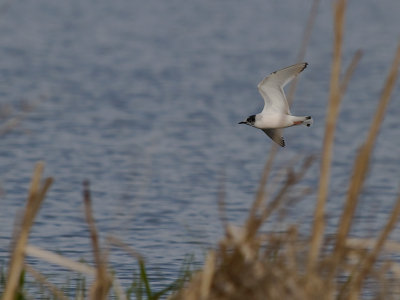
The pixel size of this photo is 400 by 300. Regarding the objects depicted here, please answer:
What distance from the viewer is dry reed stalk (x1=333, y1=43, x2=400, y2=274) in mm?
3693

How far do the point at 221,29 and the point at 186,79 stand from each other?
1191 centimetres

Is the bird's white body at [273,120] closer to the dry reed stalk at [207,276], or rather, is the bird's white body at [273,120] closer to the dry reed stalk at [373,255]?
the dry reed stalk at [373,255]

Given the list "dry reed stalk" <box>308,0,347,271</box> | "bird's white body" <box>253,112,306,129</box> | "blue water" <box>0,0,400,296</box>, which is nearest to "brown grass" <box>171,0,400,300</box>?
"dry reed stalk" <box>308,0,347,271</box>

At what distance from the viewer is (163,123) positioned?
16.0 m

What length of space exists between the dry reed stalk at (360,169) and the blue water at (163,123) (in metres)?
0.11

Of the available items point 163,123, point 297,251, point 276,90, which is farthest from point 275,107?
point 163,123

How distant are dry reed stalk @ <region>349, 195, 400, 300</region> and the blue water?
54mm

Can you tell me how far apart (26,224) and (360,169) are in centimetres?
114

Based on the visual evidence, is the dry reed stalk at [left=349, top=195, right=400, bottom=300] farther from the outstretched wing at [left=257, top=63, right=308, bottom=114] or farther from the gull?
the outstretched wing at [left=257, top=63, right=308, bottom=114]

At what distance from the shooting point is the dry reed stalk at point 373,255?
3.72 m

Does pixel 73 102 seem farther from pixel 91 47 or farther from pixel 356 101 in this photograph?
pixel 91 47

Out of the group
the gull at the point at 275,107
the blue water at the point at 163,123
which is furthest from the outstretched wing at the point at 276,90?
the blue water at the point at 163,123

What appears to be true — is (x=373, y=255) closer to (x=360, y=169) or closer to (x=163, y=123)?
(x=360, y=169)

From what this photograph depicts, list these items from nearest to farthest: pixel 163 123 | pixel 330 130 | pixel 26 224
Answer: pixel 330 130
pixel 26 224
pixel 163 123
